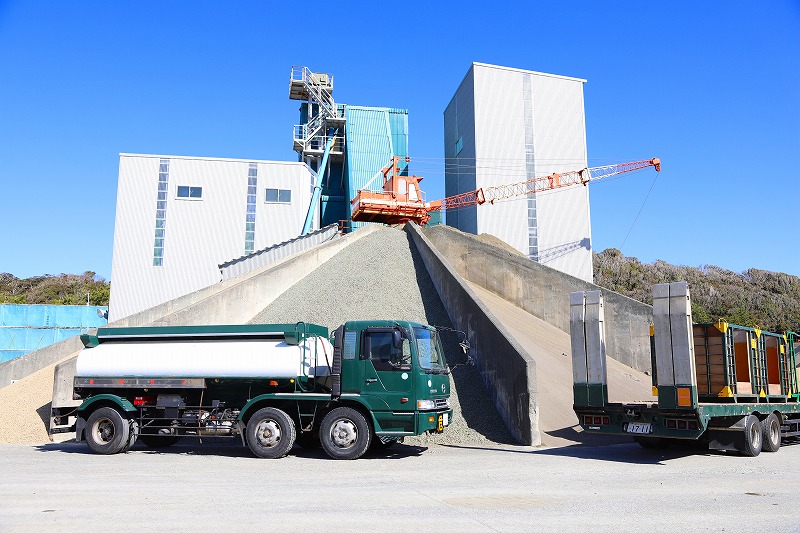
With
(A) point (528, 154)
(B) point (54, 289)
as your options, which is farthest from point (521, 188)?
(B) point (54, 289)

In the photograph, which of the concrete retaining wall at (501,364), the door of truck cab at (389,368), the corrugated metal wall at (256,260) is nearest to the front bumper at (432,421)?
the door of truck cab at (389,368)

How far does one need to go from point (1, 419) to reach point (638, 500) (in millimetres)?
15593

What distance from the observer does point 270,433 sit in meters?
11.6

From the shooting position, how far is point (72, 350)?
21.4 metres

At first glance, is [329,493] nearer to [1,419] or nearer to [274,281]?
[1,419]

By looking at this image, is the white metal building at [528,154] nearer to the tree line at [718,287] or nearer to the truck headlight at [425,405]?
the tree line at [718,287]

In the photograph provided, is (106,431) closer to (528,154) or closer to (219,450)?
(219,450)

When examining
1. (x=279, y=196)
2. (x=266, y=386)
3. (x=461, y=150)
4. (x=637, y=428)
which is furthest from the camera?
(x=461, y=150)

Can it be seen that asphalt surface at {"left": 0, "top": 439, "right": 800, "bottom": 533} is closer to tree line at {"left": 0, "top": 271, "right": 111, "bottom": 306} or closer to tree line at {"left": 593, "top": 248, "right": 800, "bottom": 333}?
tree line at {"left": 593, "top": 248, "right": 800, "bottom": 333}

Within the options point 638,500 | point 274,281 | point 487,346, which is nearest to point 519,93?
point 274,281

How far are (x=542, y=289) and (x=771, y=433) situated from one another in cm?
1227

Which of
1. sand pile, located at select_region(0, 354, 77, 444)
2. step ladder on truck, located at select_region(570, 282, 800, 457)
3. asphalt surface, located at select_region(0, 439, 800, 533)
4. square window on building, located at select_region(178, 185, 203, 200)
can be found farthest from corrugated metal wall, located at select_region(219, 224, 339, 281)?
step ladder on truck, located at select_region(570, 282, 800, 457)

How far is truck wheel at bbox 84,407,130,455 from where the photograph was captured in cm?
1239

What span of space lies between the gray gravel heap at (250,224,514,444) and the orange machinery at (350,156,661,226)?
1054 cm
